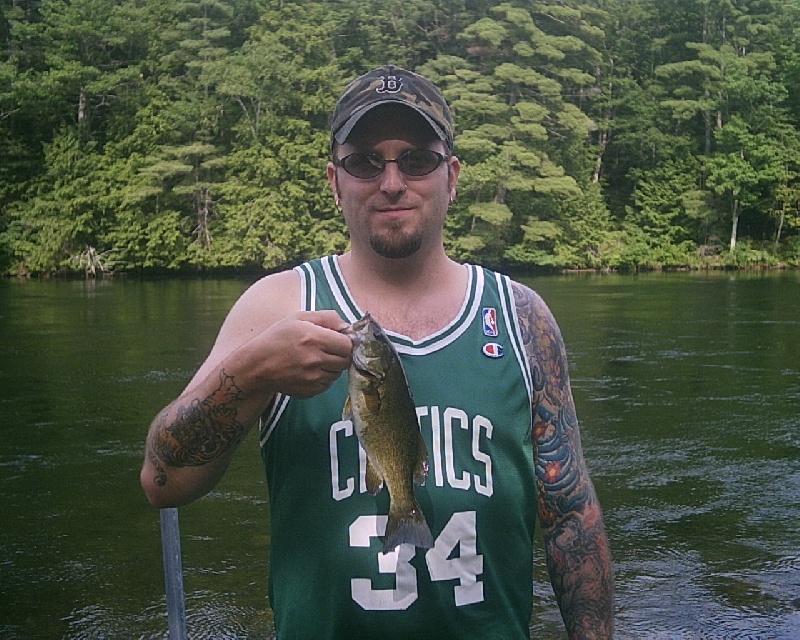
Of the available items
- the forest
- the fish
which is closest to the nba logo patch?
the fish

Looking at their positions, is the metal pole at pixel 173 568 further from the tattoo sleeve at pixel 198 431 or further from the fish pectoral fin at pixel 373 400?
the fish pectoral fin at pixel 373 400

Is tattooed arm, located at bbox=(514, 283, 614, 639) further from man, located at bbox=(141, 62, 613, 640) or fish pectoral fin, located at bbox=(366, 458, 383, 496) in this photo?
fish pectoral fin, located at bbox=(366, 458, 383, 496)

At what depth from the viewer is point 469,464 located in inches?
82.6

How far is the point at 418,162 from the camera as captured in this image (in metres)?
2.21

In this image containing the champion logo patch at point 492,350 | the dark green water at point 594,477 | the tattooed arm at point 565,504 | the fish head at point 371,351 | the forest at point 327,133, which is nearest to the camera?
the fish head at point 371,351

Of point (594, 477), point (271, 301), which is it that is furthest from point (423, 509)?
point (594, 477)

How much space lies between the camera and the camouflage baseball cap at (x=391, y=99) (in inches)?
86.0

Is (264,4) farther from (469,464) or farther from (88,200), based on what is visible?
(469,464)

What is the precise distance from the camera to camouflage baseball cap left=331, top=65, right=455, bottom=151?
2.18 m

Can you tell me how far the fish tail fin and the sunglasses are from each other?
738 millimetres

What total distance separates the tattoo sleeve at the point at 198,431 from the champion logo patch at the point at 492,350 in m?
0.54

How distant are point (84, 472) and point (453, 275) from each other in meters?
7.76

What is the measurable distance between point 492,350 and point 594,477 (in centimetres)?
698

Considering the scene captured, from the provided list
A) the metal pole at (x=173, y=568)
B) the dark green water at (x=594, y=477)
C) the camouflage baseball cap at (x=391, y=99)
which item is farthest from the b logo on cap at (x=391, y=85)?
the dark green water at (x=594, y=477)
